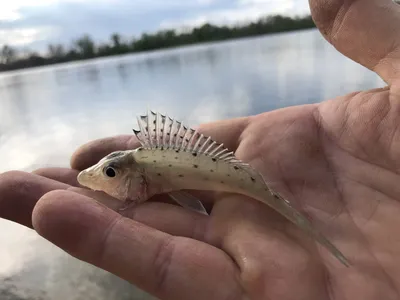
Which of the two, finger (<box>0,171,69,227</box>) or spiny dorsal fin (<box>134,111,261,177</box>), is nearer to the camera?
finger (<box>0,171,69,227</box>)

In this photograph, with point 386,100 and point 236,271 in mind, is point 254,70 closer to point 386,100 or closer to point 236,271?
point 386,100

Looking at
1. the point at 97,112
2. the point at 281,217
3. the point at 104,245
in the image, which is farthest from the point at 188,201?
the point at 97,112

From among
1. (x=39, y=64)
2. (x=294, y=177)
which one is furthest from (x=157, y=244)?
(x=39, y=64)

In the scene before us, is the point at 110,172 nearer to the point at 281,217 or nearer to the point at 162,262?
the point at 162,262

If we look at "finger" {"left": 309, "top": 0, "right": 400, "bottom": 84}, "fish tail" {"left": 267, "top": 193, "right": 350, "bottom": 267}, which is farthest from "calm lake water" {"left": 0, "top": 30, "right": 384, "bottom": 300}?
"finger" {"left": 309, "top": 0, "right": 400, "bottom": 84}

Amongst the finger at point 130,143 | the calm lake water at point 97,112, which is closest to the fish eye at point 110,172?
the finger at point 130,143

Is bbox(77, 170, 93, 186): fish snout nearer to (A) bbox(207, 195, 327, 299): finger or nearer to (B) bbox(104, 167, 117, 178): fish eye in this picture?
(B) bbox(104, 167, 117, 178): fish eye

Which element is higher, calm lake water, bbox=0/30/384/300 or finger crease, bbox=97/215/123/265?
finger crease, bbox=97/215/123/265

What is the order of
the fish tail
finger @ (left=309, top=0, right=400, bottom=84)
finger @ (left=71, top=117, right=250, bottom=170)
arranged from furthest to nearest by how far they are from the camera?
finger @ (left=71, top=117, right=250, bottom=170), finger @ (left=309, top=0, right=400, bottom=84), the fish tail
